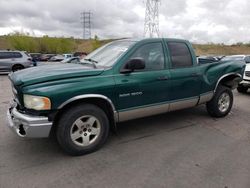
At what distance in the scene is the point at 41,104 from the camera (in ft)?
10.5

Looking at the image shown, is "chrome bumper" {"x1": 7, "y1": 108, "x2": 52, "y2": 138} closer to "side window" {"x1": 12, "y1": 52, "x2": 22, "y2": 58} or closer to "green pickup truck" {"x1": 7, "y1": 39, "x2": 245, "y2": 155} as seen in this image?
"green pickup truck" {"x1": 7, "y1": 39, "x2": 245, "y2": 155}

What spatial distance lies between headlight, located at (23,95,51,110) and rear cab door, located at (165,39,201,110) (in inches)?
90.6

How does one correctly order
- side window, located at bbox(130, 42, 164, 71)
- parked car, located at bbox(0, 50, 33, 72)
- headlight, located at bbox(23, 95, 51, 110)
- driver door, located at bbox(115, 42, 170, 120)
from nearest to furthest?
headlight, located at bbox(23, 95, 51, 110) → driver door, located at bbox(115, 42, 170, 120) → side window, located at bbox(130, 42, 164, 71) → parked car, located at bbox(0, 50, 33, 72)

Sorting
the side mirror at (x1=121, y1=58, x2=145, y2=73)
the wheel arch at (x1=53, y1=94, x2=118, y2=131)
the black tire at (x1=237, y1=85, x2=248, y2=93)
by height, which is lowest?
the black tire at (x1=237, y1=85, x2=248, y2=93)

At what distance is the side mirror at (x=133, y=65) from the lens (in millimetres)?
3762

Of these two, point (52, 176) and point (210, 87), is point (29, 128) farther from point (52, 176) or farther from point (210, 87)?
point (210, 87)

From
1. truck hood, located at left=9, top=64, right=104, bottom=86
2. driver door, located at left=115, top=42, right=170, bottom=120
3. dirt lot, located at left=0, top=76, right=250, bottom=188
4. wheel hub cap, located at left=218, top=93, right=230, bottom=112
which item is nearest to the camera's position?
dirt lot, located at left=0, top=76, right=250, bottom=188

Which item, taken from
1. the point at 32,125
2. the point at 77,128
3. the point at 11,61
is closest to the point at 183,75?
the point at 77,128

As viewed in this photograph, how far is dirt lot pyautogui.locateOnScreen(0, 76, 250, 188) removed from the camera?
2.99 m

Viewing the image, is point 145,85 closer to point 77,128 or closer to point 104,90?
point 104,90

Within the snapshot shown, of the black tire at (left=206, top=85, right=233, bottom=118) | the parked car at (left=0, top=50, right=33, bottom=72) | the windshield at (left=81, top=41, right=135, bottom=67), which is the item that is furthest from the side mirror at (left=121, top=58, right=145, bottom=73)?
the parked car at (left=0, top=50, right=33, bottom=72)

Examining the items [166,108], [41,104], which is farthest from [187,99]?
[41,104]

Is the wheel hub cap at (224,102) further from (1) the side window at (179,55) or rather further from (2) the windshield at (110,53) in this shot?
(2) the windshield at (110,53)

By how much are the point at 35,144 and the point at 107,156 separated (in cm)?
132
